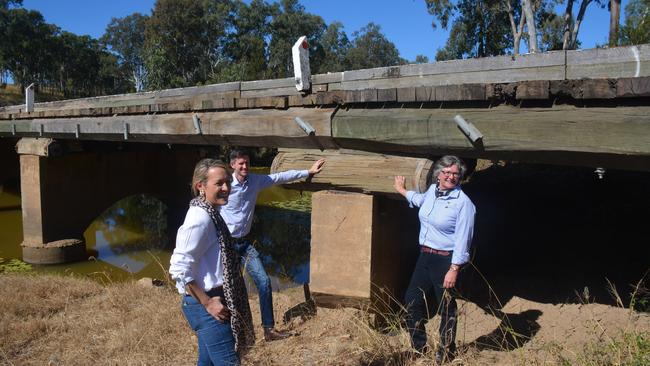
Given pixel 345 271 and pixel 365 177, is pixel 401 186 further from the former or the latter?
pixel 345 271

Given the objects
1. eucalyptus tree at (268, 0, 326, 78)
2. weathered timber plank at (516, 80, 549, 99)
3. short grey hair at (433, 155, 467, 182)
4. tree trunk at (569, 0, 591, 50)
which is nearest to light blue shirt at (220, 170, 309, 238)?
short grey hair at (433, 155, 467, 182)

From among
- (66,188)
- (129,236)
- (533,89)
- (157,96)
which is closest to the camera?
(533,89)

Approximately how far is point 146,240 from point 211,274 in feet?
34.6

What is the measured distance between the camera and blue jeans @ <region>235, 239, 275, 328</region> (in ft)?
13.8

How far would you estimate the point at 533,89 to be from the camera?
322 cm

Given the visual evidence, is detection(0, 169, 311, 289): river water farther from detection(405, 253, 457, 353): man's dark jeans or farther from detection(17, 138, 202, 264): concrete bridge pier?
detection(405, 253, 457, 353): man's dark jeans

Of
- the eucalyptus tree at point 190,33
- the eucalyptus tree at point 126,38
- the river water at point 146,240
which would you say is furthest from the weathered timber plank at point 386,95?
the eucalyptus tree at point 126,38

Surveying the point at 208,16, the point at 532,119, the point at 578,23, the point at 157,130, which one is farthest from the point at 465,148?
the point at 208,16

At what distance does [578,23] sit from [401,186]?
20.0 metres

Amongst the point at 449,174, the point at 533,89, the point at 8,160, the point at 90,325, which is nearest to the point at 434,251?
the point at 449,174

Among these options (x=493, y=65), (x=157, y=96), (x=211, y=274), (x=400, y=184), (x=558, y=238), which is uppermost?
(x=157, y=96)

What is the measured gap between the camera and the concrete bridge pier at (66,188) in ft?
31.2

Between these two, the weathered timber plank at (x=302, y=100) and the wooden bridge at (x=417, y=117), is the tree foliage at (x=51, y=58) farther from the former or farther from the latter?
the weathered timber plank at (x=302, y=100)

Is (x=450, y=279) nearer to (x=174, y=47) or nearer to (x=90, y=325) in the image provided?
A: (x=90, y=325)
